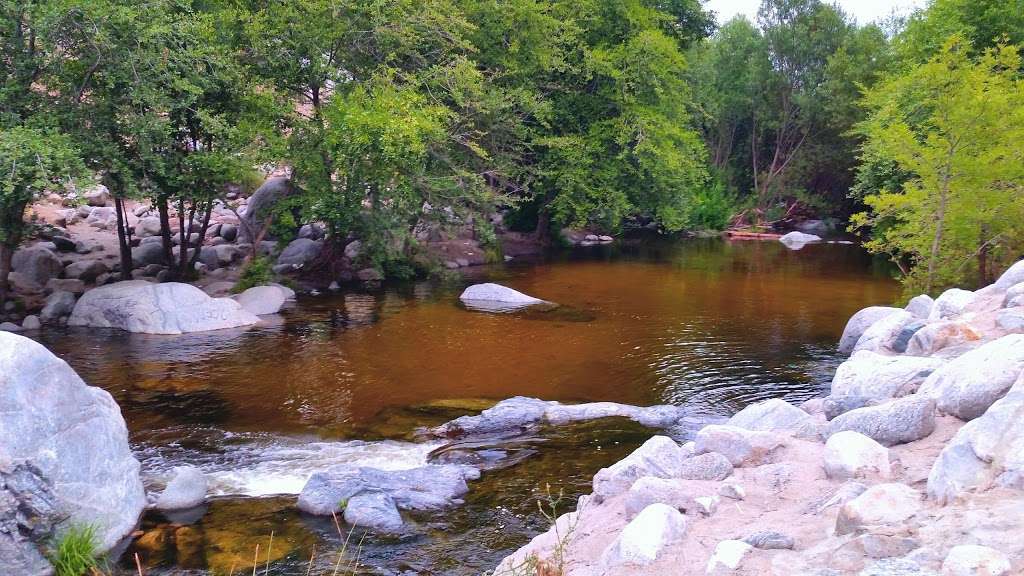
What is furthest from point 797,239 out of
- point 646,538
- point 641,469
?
point 646,538

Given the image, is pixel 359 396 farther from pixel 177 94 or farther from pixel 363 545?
pixel 177 94

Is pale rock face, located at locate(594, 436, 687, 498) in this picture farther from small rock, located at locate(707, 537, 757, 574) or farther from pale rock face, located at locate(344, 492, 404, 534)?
pale rock face, located at locate(344, 492, 404, 534)

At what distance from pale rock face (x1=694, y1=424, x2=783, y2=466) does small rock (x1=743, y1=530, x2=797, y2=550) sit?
206cm

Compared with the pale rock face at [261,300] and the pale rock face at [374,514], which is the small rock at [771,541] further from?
the pale rock face at [261,300]

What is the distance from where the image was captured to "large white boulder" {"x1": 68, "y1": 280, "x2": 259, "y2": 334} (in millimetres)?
16031

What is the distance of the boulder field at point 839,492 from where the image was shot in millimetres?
4477

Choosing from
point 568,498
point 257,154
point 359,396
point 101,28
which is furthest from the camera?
point 257,154

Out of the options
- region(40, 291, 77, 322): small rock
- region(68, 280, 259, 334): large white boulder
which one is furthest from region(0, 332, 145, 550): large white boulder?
region(40, 291, 77, 322): small rock

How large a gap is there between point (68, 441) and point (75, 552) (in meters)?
1.13

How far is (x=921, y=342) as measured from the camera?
1039 cm

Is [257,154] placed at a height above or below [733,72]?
below

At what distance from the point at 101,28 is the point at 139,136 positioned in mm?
2123

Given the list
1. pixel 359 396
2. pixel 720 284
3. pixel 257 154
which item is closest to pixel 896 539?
pixel 359 396

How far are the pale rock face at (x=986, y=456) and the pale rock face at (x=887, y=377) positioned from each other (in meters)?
2.94
